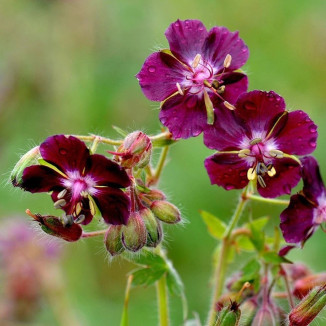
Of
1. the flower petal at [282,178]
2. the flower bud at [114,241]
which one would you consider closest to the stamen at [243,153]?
the flower petal at [282,178]

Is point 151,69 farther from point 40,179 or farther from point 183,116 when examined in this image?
point 40,179

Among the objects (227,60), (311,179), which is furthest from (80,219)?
(311,179)

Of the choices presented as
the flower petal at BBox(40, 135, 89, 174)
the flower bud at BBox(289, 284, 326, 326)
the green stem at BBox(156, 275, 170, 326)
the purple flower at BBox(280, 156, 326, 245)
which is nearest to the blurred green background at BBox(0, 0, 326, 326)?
the green stem at BBox(156, 275, 170, 326)

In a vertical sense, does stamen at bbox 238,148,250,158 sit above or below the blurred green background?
below

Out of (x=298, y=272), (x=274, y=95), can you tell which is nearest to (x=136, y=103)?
(x=298, y=272)

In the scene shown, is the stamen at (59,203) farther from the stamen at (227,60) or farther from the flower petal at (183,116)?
the stamen at (227,60)

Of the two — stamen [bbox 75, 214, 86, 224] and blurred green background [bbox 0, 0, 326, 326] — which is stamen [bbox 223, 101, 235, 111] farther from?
blurred green background [bbox 0, 0, 326, 326]
